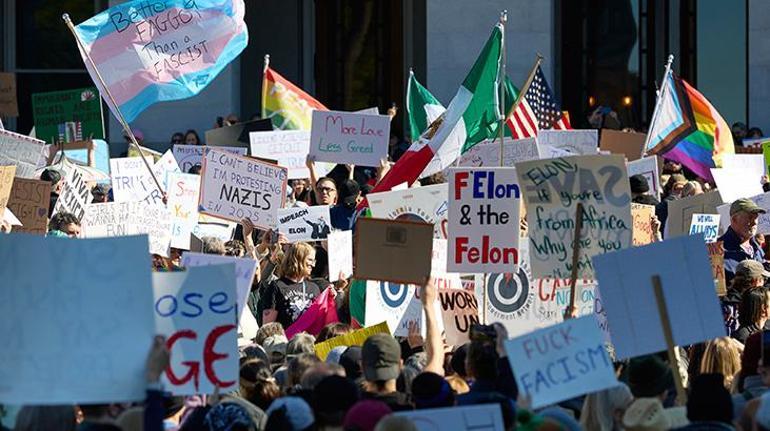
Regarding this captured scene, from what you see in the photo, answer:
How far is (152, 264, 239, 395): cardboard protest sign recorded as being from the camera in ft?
25.4

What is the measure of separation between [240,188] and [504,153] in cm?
234

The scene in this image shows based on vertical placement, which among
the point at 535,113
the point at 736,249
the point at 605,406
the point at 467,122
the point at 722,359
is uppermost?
→ the point at 535,113

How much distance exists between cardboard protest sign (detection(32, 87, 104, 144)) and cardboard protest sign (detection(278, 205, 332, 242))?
4.95 metres

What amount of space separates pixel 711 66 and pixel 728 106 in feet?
2.69

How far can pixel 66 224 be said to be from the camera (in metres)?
12.5

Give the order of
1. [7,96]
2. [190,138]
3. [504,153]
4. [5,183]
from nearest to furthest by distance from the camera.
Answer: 1. [5,183]
2. [504,153]
3. [7,96]
4. [190,138]

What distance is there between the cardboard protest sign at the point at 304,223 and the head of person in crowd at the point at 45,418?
648cm

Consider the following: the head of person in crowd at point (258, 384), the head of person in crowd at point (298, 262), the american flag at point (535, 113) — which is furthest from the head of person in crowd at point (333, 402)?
the american flag at point (535, 113)

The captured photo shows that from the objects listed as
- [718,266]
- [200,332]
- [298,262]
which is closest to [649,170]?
[718,266]

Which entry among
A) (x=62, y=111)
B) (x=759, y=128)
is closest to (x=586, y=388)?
(x=62, y=111)

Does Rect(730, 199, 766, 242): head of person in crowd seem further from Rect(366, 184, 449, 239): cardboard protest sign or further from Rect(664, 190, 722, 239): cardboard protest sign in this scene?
Rect(366, 184, 449, 239): cardboard protest sign

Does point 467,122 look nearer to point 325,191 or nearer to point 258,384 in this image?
point 325,191

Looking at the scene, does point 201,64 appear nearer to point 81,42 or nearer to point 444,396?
point 81,42

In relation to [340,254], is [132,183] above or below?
above
